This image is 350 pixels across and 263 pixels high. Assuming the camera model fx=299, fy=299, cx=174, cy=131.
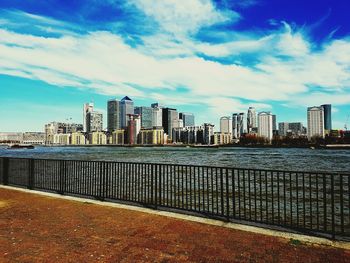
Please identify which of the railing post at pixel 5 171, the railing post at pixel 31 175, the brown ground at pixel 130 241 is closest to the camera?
the brown ground at pixel 130 241

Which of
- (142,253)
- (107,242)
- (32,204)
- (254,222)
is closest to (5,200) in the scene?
(32,204)

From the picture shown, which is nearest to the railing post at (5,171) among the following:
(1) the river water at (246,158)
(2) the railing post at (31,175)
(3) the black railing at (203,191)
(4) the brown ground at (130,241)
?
(3) the black railing at (203,191)

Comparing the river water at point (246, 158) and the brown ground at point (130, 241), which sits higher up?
the brown ground at point (130, 241)

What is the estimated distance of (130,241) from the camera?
5.62m

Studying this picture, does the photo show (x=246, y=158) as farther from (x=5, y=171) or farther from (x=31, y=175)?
(x=31, y=175)

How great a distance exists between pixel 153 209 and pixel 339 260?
4.57 m

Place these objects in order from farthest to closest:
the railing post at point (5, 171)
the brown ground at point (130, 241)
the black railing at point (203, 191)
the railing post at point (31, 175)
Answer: the railing post at point (5, 171) → the railing post at point (31, 175) → the black railing at point (203, 191) → the brown ground at point (130, 241)

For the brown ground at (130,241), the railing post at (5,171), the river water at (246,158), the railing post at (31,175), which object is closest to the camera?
the brown ground at (130,241)

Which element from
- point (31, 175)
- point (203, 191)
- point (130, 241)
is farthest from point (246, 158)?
point (130, 241)

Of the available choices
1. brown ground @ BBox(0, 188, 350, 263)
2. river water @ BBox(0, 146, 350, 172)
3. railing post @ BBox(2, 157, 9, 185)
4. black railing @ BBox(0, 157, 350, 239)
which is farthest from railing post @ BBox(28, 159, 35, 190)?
river water @ BBox(0, 146, 350, 172)

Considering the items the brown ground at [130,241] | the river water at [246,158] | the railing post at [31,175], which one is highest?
the railing post at [31,175]

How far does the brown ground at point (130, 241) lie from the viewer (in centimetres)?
488

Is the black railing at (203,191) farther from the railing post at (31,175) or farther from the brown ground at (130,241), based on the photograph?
the brown ground at (130,241)

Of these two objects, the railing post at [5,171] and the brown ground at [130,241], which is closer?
the brown ground at [130,241]
